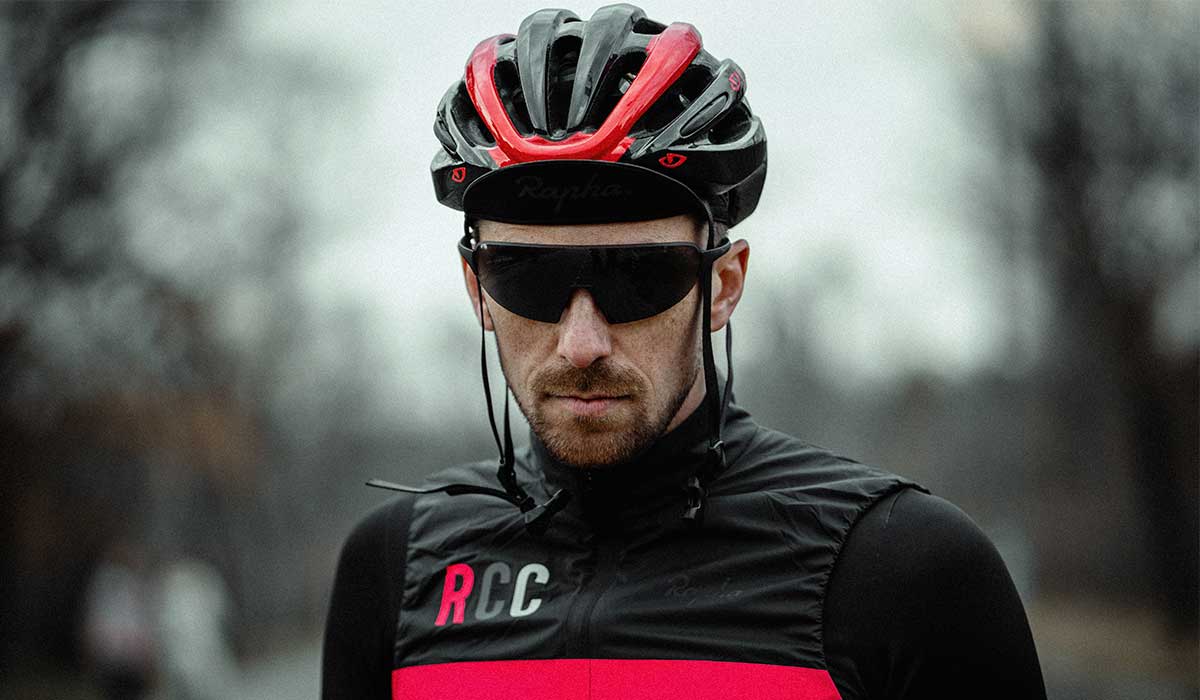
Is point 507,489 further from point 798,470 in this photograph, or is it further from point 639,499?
point 798,470

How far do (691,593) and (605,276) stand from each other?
2.29ft

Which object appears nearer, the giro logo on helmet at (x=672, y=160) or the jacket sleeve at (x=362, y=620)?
the giro logo on helmet at (x=672, y=160)

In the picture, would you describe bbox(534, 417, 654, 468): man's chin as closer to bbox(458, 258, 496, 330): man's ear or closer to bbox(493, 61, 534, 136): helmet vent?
bbox(458, 258, 496, 330): man's ear

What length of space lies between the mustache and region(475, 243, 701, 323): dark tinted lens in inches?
4.2

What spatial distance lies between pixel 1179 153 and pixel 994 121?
3.99m

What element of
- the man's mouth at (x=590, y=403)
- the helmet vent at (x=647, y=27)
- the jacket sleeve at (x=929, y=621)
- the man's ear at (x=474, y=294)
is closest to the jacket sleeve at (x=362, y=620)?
the man's ear at (x=474, y=294)

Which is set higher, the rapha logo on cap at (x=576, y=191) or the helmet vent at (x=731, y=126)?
the helmet vent at (x=731, y=126)

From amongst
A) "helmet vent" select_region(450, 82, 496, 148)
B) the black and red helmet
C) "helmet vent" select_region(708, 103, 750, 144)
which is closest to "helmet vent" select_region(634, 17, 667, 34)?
the black and red helmet

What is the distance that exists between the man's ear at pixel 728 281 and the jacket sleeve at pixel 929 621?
648mm

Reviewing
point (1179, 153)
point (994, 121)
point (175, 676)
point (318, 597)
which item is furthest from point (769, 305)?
point (175, 676)

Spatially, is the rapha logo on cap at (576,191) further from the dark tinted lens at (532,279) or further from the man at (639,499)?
the dark tinted lens at (532,279)

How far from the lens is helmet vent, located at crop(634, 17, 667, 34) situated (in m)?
3.40

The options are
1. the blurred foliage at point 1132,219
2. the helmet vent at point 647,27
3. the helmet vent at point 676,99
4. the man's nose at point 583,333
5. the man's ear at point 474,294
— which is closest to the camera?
the man's nose at point 583,333

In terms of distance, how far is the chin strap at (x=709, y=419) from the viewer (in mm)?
2955
